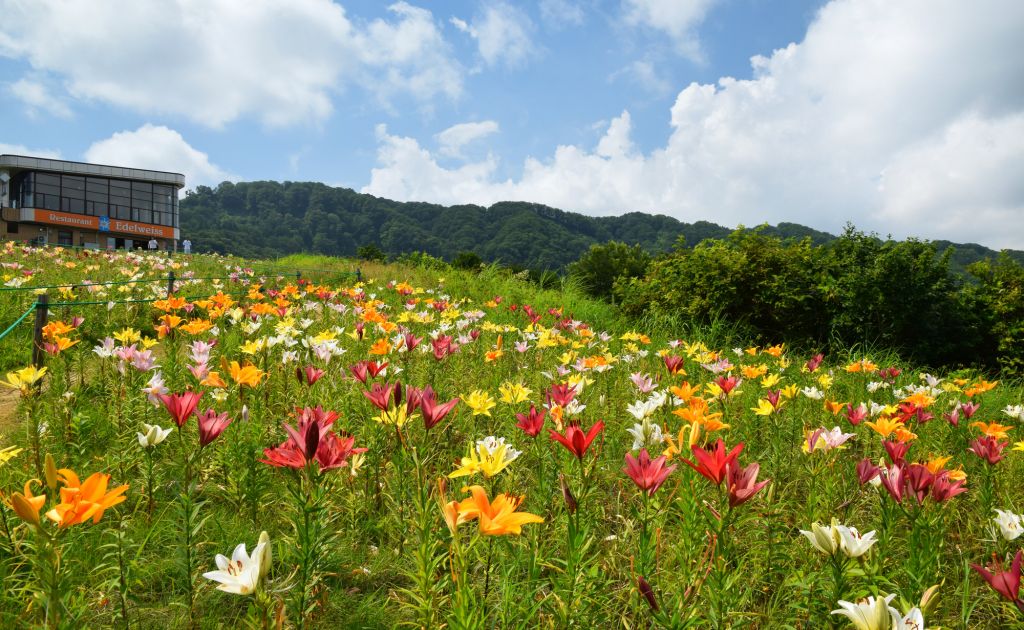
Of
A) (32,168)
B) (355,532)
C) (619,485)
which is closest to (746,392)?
(619,485)

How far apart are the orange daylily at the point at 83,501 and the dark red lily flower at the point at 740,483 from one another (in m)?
1.18

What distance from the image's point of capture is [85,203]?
49031 millimetres

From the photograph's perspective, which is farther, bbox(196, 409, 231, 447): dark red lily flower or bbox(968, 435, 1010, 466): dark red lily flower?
bbox(968, 435, 1010, 466): dark red lily flower

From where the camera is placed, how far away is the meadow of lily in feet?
3.88

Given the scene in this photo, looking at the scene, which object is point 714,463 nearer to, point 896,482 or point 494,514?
point 494,514

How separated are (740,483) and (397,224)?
110123mm

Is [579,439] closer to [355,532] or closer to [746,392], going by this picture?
[355,532]

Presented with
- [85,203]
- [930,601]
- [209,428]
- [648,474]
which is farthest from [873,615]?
[85,203]

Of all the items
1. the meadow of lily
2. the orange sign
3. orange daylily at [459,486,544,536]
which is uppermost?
the orange sign

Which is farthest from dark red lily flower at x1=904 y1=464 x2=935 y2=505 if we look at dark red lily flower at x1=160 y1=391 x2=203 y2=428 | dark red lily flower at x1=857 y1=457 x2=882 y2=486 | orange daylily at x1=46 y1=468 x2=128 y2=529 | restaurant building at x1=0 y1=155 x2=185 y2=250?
restaurant building at x1=0 y1=155 x2=185 y2=250

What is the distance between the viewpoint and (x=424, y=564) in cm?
122

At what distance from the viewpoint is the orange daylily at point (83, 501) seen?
92 cm

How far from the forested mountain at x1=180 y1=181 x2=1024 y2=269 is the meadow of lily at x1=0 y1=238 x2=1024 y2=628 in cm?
7270

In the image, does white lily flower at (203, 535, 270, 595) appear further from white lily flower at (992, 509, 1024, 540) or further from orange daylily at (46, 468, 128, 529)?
white lily flower at (992, 509, 1024, 540)
